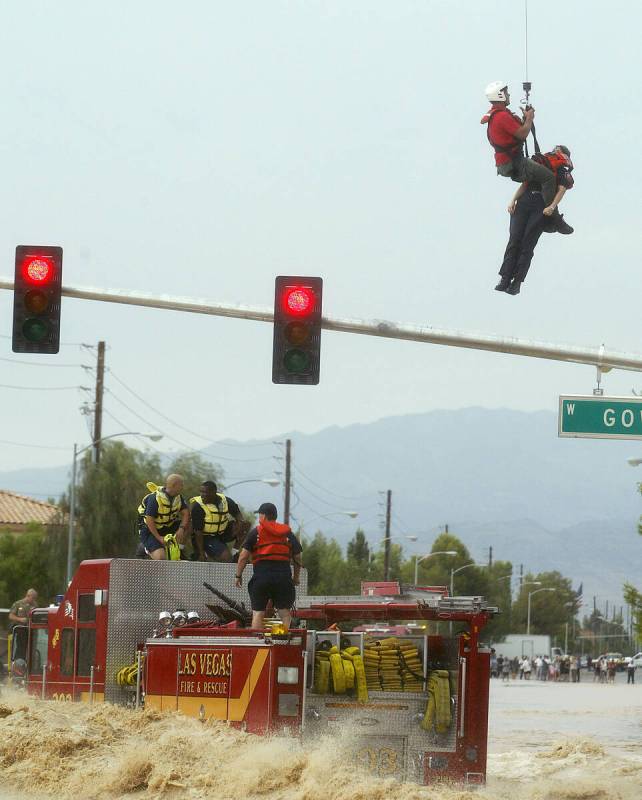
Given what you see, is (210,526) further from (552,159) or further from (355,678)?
(552,159)

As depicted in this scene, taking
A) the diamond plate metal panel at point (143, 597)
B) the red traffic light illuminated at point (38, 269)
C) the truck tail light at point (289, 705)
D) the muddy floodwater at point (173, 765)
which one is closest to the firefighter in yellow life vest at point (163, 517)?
the diamond plate metal panel at point (143, 597)

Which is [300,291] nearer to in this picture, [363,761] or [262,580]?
[262,580]

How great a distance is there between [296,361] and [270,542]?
5.78ft

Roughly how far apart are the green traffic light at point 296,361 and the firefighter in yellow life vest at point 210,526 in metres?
2.47

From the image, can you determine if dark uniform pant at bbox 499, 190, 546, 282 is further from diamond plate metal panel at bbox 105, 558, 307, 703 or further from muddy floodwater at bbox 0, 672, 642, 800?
muddy floodwater at bbox 0, 672, 642, 800

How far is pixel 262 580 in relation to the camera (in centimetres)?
1373

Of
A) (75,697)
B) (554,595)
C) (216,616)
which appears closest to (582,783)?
(216,616)

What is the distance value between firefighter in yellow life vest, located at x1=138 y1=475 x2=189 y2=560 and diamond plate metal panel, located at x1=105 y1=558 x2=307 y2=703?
79 centimetres

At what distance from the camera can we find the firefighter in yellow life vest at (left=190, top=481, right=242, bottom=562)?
1645 centimetres

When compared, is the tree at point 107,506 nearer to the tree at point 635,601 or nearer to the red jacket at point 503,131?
the tree at point 635,601

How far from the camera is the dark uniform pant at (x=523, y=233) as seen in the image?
46.6ft

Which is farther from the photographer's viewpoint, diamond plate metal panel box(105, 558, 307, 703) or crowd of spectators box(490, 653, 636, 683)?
crowd of spectators box(490, 653, 636, 683)

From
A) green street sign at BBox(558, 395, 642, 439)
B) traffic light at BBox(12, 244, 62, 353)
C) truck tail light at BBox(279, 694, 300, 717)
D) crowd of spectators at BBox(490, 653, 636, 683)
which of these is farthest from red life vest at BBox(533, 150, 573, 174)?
crowd of spectators at BBox(490, 653, 636, 683)

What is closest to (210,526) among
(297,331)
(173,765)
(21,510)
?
(297,331)
